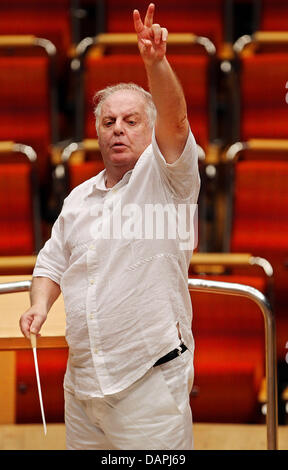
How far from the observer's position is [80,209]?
517 millimetres

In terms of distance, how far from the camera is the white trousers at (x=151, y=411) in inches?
19.0

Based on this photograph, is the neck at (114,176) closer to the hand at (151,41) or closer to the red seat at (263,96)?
the hand at (151,41)

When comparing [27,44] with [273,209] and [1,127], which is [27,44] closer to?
[1,127]

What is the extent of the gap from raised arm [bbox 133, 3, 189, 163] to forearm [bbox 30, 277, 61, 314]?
0.38ft

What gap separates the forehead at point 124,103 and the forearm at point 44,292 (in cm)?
11

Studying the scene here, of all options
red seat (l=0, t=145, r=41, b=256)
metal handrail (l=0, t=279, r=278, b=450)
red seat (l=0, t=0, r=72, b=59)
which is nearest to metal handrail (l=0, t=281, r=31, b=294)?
metal handrail (l=0, t=279, r=278, b=450)

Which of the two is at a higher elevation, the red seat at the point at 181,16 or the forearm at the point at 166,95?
the red seat at the point at 181,16

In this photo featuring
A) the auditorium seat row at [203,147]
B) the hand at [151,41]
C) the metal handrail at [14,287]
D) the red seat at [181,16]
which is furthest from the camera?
the red seat at [181,16]

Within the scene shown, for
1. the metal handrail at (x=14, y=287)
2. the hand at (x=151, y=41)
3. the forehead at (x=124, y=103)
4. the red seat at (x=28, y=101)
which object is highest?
the hand at (x=151, y=41)

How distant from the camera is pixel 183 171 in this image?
0.47 m

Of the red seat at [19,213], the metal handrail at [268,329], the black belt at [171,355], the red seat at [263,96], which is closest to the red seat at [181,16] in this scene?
the red seat at [263,96]

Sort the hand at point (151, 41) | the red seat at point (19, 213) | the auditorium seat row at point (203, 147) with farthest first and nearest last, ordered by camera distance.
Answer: the red seat at point (19, 213) < the auditorium seat row at point (203, 147) < the hand at point (151, 41)

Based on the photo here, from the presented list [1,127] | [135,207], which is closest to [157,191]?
[135,207]

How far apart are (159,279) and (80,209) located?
7 centimetres
